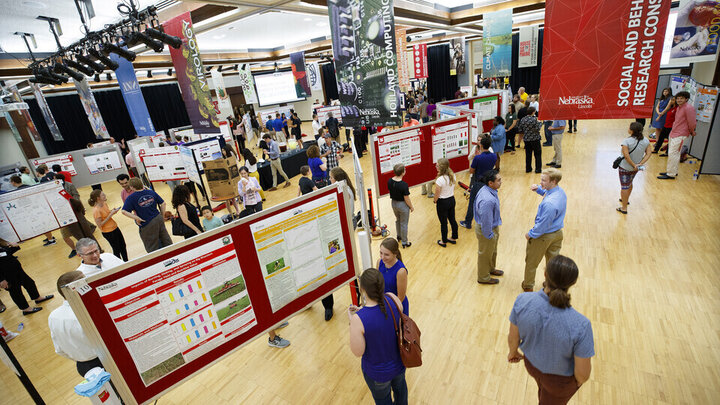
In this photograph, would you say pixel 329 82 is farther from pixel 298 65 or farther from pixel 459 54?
pixel 298 65

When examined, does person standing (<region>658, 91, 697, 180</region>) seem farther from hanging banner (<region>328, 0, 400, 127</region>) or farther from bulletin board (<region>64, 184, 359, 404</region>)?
bulletin board (<region>64, 184, 359, 404</region>)

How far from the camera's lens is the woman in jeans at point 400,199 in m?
4.55

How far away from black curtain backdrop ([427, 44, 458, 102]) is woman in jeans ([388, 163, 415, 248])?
20.0 m

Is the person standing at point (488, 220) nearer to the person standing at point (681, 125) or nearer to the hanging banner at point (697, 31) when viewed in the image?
the person standing at point (681, 125)

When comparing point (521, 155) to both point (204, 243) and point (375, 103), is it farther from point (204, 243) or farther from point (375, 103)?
point (204, 243)

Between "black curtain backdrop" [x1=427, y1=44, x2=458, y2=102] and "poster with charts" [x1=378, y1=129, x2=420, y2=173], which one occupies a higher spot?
"black curtain backdrop" [x1=427, y1=44, x2=458, y2=102]

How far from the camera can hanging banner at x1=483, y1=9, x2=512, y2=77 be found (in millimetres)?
8172

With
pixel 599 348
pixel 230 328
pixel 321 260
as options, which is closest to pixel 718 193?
pixel 599 348

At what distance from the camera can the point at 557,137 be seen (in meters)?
7.51

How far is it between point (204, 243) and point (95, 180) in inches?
436

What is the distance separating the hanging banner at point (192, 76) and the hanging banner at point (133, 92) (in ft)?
7.03

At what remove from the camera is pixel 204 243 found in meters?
2.06

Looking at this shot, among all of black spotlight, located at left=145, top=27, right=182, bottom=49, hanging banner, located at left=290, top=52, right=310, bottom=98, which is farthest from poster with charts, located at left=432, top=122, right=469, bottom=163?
hanging banner, located at left=290, top=52, right=310, bottom=98

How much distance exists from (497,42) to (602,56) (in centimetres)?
719
